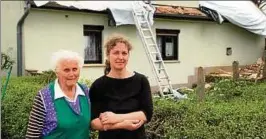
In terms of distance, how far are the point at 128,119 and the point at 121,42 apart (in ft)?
1.92

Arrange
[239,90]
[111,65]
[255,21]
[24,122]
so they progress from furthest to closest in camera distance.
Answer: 1. [255,21]
2. [239,90]
3. [24,122]
4. [111,65]

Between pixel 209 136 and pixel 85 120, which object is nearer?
pixel 85 120

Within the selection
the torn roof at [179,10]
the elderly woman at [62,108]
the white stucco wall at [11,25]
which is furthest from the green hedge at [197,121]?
the torn roof at [179,10]

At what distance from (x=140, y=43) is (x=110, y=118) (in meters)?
11.6

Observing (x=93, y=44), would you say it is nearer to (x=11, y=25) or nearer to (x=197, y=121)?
(x=11, y=25)

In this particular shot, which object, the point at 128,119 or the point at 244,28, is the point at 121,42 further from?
the point at 244,28

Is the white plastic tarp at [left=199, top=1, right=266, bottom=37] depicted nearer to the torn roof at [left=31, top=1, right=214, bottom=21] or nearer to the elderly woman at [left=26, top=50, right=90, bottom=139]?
the torn roof at [left=31, top=1, right=214, bottom=21]

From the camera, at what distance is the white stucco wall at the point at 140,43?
12773mm

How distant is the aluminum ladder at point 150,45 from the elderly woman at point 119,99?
31.7 feet

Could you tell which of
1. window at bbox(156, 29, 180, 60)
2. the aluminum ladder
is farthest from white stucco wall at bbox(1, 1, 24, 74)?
window at bbox(156, 29, 180, 60)

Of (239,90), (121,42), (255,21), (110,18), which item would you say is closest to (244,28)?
(255,21)

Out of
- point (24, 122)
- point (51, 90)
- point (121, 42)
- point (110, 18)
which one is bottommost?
point (24, 122)

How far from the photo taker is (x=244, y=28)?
18.5 m

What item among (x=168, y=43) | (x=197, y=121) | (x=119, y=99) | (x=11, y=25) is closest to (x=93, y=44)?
(x=11, y=25)
